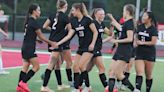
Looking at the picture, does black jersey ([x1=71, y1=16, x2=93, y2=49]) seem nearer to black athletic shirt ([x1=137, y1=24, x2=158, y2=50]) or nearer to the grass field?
black athletic shirt ([x1=137, y1=24, x2=158, y2=50])

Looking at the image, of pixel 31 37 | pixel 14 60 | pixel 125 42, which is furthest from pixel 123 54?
pixel 14 60

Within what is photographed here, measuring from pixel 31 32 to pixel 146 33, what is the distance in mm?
2403

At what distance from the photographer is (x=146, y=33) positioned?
10469 millimetres

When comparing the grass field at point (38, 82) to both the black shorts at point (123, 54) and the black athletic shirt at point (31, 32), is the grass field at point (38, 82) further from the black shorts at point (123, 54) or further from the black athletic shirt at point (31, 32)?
the black shorts at point (123, 54)

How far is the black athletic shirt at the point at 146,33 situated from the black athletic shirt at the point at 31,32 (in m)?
2.12

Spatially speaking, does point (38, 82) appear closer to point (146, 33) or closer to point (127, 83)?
point (127, 83)

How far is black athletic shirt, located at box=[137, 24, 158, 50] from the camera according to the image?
34.3 ft

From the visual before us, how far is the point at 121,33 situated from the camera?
10242 mm

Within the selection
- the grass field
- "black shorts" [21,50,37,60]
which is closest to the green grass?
the grass field

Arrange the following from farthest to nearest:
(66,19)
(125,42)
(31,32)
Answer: (66,19), (31,32), (125,42)

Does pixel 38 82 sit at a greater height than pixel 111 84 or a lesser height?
lesser

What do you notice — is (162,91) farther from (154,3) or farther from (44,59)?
(154,3)

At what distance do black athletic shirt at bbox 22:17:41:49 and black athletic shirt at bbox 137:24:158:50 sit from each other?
2117 millimetres

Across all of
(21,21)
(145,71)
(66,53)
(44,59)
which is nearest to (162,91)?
(145,71)
